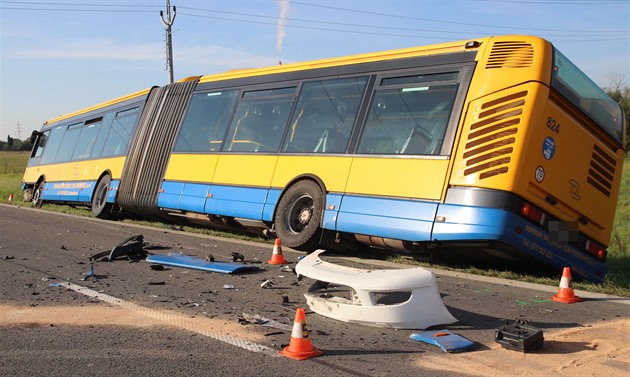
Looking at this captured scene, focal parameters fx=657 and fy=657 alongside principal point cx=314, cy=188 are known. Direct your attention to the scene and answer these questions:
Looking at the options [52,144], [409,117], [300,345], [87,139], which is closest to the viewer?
[300,345]

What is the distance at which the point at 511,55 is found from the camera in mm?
8062

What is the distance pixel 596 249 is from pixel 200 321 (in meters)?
5.79

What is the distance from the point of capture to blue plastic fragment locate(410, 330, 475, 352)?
469 cm

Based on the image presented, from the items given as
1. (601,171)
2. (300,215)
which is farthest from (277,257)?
(601,171)

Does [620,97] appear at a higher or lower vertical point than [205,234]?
higher

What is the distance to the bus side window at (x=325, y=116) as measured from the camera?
9969mm

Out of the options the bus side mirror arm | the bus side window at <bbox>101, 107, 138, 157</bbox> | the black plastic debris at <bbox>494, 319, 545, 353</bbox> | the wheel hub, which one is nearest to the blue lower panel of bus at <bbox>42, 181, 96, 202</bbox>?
the bus side window at <bbox>101, 107, 138, 157</bbox>

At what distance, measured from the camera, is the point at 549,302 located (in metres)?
6.45

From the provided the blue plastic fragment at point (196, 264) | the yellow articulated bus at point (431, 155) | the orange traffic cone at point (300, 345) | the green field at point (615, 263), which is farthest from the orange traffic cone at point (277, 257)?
the orange traffic cone at point (300, 345)

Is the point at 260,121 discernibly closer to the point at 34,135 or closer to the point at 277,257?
the point at 277,257

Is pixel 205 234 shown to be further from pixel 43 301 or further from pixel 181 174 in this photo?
pixel 43 301

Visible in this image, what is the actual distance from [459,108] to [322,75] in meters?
3.07

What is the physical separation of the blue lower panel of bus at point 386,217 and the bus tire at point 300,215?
1.00 ft

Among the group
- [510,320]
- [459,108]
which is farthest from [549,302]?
[459,108]
